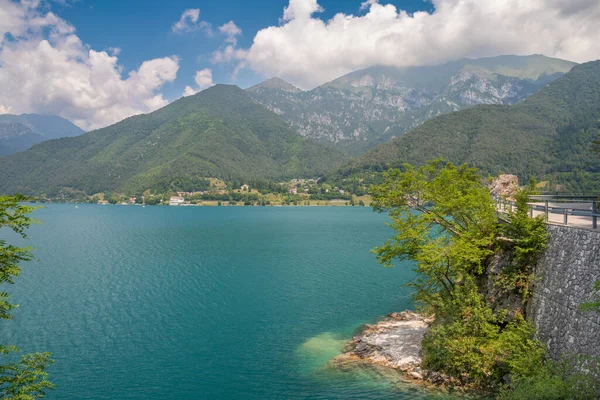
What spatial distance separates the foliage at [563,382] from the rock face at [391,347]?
8.17 m

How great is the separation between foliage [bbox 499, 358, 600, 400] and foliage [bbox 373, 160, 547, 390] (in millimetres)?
1112

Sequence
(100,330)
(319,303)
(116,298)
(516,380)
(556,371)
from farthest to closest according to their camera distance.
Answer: (116,298), (319,303), (100,330), (516,380), (556,371)

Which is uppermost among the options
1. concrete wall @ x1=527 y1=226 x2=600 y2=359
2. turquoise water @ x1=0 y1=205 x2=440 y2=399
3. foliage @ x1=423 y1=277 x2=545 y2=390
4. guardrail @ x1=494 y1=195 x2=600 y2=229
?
guardrail @ x1=494 y1=195 x2=600 y2=229

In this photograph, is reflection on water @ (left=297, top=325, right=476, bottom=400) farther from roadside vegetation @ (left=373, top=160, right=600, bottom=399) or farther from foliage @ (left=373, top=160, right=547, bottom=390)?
foliage @ (left=373, top=160, right=547, bottom=390)

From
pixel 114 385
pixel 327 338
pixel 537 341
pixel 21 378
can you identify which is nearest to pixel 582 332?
pixel 537 341

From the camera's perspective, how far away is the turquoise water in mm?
23906

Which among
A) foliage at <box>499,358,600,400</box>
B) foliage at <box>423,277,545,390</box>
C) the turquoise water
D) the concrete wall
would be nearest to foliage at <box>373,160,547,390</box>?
foliage at <box>423,277,545,390</box>

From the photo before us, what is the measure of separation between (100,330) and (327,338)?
2085 cm

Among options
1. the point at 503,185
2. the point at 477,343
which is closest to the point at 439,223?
the point at 477,343

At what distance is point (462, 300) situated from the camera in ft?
77.8

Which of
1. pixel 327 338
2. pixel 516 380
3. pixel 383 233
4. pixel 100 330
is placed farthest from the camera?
pixel 383 233

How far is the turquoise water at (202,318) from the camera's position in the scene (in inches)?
941

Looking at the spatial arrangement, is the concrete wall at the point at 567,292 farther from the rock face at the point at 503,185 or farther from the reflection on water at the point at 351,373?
the rock face at the point at 503,185

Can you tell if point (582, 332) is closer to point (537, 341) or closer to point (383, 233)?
point (537, 341)
